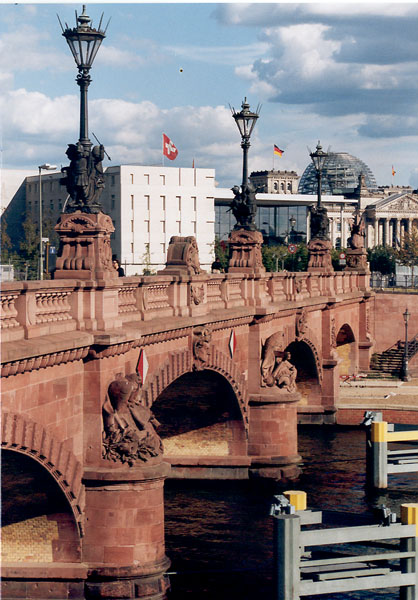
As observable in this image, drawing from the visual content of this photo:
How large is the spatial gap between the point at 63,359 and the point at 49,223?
1944 inches

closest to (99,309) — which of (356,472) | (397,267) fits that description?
(356,472)

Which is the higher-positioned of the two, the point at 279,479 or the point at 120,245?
the point at 120,245

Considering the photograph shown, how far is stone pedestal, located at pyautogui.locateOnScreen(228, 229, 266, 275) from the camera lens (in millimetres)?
40281

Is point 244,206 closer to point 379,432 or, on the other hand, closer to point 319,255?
point 379,432

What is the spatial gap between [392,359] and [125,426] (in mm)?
50869

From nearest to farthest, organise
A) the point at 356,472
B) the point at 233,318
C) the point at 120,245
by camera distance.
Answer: the point at 233,318, the point at 356,472, the point at 120,245

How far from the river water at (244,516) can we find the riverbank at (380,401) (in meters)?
5.25

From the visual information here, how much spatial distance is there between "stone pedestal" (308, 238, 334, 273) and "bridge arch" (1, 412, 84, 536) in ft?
114

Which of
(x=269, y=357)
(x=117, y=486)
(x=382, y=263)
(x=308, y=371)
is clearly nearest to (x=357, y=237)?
(x=308, y=371)

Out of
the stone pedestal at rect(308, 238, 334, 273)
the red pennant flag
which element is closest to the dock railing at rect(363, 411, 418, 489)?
the stone pedestal at rect(308, 238, 334, 273)

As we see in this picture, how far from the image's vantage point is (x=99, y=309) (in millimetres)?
25797

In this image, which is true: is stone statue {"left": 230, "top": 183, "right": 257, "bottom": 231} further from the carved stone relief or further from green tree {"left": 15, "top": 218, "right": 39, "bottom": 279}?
green tree {"left": 15, "top": 218, "right": 39, "bottom": 279}

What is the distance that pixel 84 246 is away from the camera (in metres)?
25.8

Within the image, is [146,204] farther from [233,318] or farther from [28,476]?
[28,476]
